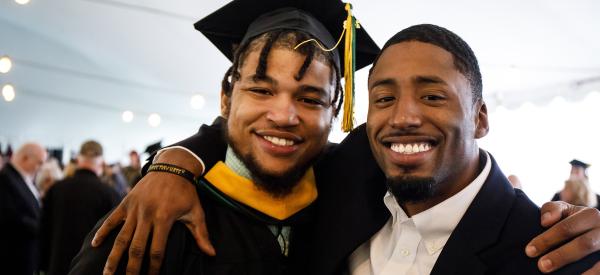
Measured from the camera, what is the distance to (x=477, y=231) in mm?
1496

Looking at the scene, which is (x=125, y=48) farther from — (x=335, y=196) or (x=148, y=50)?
(x=335, y=196)

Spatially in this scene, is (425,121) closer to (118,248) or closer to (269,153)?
(269,153)

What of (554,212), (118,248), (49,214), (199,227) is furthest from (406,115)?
(49,214)

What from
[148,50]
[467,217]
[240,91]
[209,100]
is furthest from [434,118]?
[209,100]

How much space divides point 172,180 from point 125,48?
8973 millimetres

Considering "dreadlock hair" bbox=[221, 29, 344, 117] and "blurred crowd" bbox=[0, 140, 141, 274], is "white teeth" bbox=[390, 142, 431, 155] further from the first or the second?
"blurred crowd" bbox=[0, 140, 141, 274]

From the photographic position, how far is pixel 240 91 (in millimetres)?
1887

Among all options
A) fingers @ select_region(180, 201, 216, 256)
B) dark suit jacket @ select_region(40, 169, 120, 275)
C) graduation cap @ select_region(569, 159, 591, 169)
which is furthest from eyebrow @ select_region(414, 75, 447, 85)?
graduation cap @ select_region(569, 159, 591, 169)

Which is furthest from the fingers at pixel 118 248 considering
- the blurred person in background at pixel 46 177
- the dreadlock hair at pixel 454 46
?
the blurred person in background at pixel 46 177

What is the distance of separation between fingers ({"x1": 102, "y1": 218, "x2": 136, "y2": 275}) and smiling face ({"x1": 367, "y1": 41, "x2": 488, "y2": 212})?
2.75 feet

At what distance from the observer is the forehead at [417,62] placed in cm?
162

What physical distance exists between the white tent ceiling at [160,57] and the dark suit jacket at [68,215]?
323 cm

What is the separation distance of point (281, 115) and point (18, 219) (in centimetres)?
351

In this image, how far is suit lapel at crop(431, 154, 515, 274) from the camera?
145 centimetres
